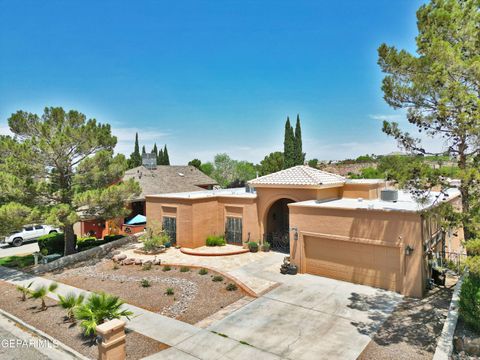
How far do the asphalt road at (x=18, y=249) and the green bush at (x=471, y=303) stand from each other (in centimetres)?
3033

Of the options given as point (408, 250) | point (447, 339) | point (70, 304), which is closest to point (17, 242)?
point (70, 304)

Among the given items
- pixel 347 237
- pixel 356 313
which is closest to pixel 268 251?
pixel 347 237

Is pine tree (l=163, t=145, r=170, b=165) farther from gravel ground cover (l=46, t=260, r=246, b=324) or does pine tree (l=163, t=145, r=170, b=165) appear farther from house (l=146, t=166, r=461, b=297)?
gravel ground cover (l=46, t=260, r=246, b=324)

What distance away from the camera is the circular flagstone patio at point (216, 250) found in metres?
21.4

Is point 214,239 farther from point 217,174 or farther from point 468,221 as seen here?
point 217,174

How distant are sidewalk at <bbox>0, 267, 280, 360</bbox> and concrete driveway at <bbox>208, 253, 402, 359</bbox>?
0.42 m

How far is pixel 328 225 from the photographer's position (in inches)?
664

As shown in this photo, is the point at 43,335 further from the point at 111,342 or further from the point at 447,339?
the point at 447,339

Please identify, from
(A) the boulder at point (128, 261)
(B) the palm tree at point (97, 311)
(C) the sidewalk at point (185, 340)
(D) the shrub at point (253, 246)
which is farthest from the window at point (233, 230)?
(B) the palm tree at point (97, 311)

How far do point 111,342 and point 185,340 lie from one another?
2.59m

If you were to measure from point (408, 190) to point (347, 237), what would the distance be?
4.69 m

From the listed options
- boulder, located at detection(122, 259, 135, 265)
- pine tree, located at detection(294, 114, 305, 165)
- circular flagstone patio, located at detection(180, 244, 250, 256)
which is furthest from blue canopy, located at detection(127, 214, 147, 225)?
pine tree, located at detection(294, 114, 305, 165)

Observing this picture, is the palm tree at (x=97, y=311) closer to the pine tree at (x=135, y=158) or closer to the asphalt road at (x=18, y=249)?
the asphalt road at (x=18, y=249)

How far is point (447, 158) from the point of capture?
39.5ft
